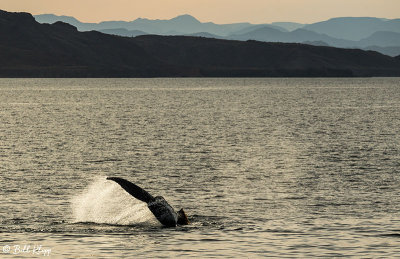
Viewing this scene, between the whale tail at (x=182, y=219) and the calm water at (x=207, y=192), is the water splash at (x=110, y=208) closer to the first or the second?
the calm water at (x=207, y=192)

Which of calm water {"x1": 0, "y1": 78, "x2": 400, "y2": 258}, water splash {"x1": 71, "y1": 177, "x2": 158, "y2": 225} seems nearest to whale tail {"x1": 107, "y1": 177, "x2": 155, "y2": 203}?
calm water {"x1": 0, "y1": 78, "x2": 400, "y2": 258}

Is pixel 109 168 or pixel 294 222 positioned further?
pixel 109 168

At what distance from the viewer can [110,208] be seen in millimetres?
41094

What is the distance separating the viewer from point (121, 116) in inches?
5256

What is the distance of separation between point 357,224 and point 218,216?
6788 mm

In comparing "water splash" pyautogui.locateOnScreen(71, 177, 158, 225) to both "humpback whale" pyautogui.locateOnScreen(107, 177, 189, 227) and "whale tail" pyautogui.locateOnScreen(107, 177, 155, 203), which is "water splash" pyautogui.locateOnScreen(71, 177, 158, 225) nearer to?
"humpback whale" pyautogui.locateOnScreen(107, 177, 189, 227)

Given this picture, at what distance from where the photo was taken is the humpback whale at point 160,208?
35.3 meters

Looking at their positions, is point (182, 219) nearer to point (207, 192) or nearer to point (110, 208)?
point (110, 208)

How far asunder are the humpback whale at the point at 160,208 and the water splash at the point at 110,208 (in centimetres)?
89

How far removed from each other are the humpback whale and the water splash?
0.89 metres

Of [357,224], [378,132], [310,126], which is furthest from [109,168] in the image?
[310,126]

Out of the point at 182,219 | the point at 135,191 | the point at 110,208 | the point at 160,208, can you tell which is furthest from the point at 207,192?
the point at 135,191

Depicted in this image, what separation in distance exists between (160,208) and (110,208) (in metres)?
5.71

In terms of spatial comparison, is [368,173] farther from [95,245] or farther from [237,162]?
[95,245]
